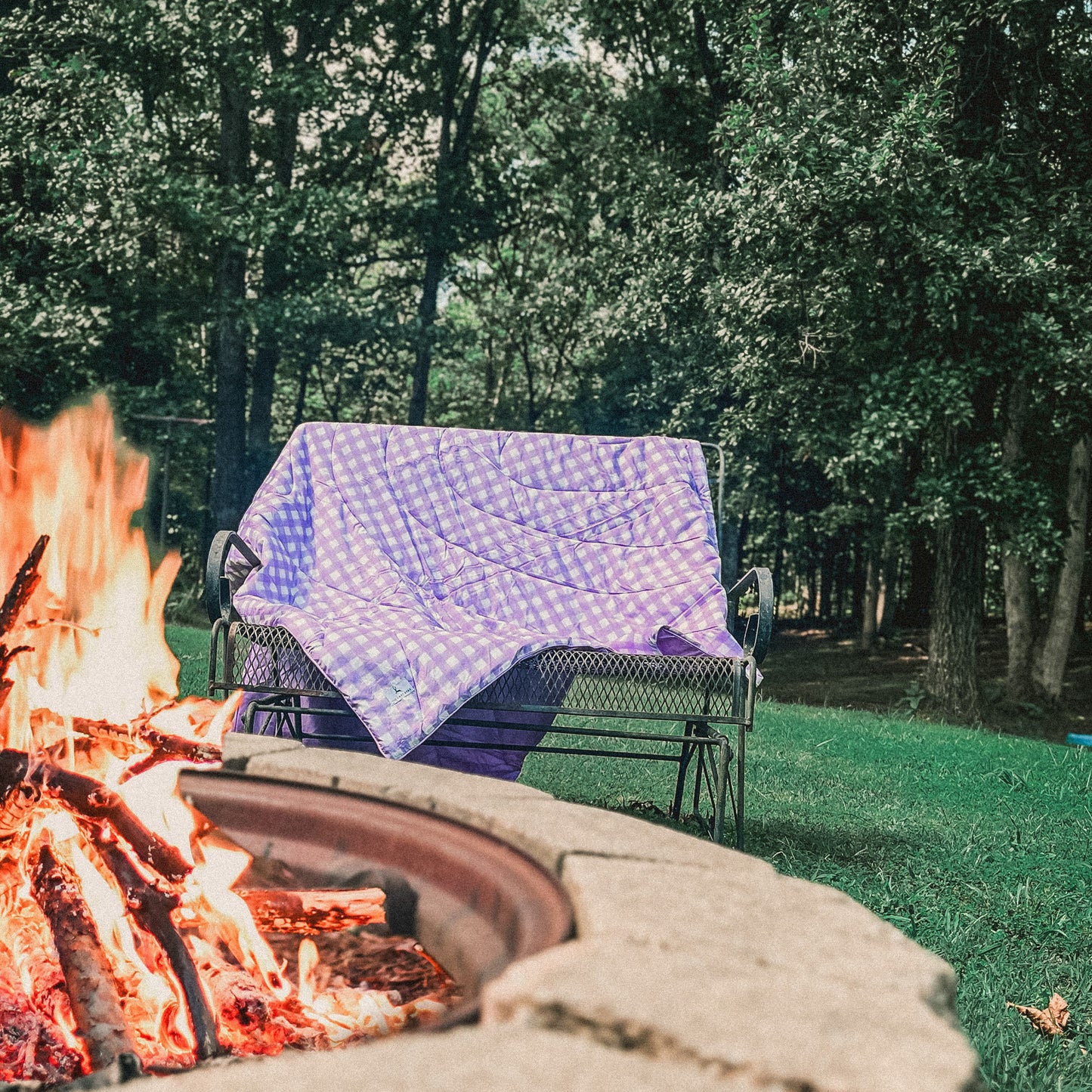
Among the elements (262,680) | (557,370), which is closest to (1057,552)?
(262,680)

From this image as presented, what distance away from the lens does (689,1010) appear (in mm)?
807

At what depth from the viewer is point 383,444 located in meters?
3.71

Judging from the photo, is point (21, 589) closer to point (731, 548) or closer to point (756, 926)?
point (756, 926)

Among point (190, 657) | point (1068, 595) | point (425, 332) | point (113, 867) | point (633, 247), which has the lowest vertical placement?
point (190, 657)

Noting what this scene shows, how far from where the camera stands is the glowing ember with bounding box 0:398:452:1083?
4.30 feet

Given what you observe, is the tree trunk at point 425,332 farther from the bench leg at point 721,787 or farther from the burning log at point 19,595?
the burning log at point 19,595

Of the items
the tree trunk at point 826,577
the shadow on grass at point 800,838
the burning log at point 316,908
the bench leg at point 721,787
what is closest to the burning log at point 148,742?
the burning log at point 316,908

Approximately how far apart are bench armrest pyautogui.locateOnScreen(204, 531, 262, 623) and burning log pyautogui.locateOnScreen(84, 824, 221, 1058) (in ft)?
4.74

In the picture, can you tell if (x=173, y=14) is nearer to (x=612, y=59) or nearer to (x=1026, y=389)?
(x=612, y=59)

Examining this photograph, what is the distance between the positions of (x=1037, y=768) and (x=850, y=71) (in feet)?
17.2

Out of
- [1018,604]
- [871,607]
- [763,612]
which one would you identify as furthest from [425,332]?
[763,612]

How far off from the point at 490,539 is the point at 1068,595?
8.07 metres

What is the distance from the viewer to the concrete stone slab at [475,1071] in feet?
2.35

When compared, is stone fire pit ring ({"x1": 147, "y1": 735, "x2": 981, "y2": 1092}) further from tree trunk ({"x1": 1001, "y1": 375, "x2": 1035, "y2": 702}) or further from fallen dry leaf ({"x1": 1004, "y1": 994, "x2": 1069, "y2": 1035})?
tree trunk ({"x1": 1001, "y1": 375, "x2": 1035, "y2": 702})
